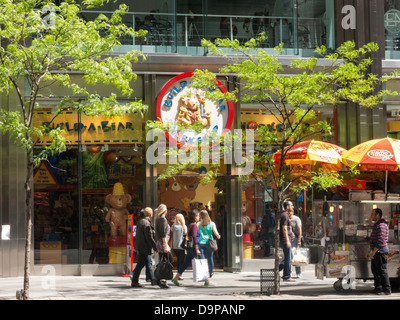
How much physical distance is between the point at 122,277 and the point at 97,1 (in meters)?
7.29

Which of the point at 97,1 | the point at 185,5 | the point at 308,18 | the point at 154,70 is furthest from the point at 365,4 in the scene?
the point at 97,1

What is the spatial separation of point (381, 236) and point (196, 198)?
5826mm

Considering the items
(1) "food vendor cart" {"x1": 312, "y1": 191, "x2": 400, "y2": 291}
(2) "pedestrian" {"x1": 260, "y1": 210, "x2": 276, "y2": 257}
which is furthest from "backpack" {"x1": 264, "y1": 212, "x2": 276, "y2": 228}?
(1) "food vendor cart" {"x1": 312, "y1": 191, "x2": 400, "y2": 291}

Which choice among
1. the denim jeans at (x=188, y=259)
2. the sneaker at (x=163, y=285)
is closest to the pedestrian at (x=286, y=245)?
the denim jeans at (x=188, y=259)

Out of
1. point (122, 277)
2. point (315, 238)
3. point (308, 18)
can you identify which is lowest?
point (122, 277)

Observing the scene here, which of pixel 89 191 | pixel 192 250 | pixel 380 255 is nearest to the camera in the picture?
pixel 380 255

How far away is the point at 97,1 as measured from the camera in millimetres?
12969

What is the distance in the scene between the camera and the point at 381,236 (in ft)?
45.4

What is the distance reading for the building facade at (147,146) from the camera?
1736 cm

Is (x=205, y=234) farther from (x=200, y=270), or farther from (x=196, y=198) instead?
(x=196, y=198)

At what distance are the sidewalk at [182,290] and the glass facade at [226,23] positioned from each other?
240 inches

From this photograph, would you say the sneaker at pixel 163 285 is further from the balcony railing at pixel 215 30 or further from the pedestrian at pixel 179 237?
the balcony railing at pixel 215 30

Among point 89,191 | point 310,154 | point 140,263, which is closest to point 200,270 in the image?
point 140,263

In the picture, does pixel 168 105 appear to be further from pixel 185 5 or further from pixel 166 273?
pixel 166 273
